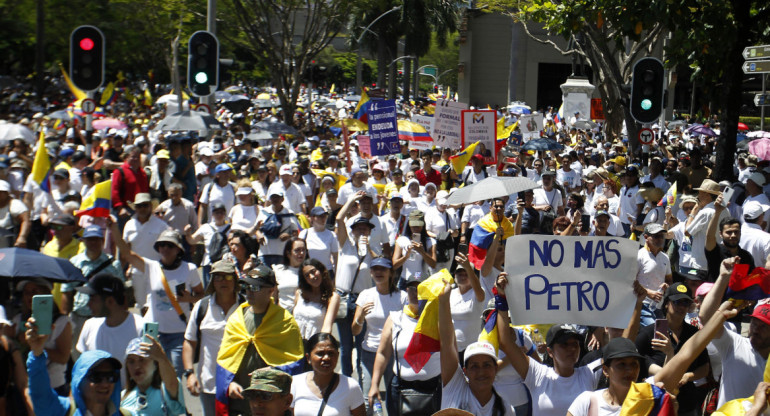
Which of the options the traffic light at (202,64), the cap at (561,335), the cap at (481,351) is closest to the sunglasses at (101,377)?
the cap at (481,351)

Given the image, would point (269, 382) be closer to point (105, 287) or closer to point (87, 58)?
point (105, 287)

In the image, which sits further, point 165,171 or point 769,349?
point 165,171

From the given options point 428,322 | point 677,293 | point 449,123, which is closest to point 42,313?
point 428,322

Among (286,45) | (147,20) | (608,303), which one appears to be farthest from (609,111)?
(147,20)

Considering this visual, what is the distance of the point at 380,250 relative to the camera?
9609mm

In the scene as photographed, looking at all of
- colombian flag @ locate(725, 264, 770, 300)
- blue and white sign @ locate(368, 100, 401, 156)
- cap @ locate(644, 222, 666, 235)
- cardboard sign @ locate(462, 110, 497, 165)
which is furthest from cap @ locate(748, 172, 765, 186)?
blue and white sign @ locate(368, 100, 401, 156)

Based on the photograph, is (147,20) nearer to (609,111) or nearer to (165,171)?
(609,111)

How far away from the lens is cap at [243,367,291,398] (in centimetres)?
465

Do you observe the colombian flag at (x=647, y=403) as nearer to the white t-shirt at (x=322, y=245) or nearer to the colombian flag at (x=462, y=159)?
the white t-shirt at (x=322, y=245)

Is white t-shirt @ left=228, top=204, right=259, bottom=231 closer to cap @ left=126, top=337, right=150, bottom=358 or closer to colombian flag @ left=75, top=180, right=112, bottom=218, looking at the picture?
colombian flag @ left=75, top=180, right=112, bottom=218

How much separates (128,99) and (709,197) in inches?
1412

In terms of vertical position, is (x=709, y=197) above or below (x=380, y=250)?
above

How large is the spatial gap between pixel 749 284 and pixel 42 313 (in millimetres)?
4631

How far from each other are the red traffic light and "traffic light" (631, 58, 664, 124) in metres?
6.68
